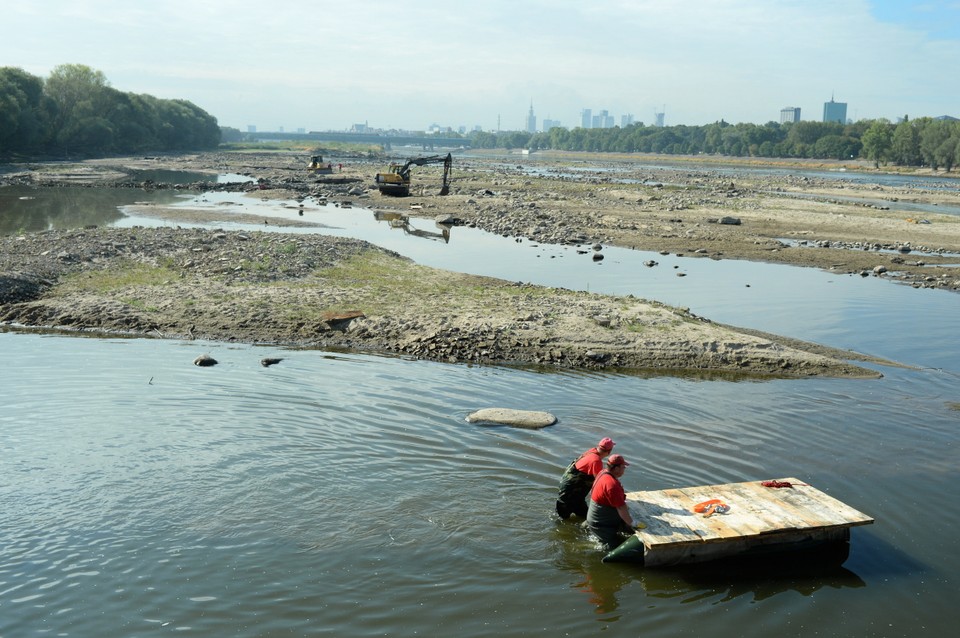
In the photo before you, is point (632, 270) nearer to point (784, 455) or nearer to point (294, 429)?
point (784, 455)

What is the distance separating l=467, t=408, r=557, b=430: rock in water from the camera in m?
16.3

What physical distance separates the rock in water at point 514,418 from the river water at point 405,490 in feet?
1.14

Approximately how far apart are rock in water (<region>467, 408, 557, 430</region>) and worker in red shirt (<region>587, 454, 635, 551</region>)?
14.6 feet

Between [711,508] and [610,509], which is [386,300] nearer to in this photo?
[610,509]

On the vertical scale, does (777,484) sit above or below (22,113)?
below

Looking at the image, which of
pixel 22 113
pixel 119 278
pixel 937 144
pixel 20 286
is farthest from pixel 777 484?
pixel 937 144

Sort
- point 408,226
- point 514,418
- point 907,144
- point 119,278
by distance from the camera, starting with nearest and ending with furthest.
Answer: point 514,418, point 119,278, point 408,226, point 907,144

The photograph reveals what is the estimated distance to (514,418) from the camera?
16406 mm

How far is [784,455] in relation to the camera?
15539 millimetres

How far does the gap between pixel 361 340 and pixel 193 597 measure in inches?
470

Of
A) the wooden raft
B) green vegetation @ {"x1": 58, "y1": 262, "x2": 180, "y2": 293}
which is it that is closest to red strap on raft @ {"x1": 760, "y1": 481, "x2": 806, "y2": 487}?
the wooden raft

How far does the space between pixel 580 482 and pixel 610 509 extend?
3.02 feet

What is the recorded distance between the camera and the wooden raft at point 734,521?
36.9 ft

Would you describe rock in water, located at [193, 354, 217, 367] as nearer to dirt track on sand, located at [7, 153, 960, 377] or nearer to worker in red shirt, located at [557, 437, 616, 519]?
dirt track on sand, located at [7, 153, 960, 377]
